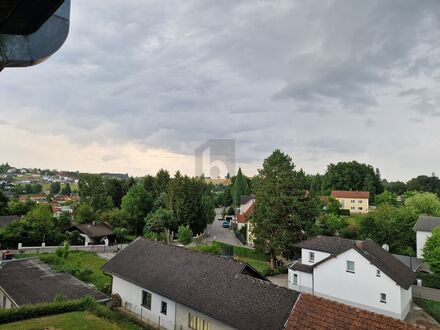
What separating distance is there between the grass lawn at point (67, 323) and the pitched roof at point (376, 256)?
15.0 metres

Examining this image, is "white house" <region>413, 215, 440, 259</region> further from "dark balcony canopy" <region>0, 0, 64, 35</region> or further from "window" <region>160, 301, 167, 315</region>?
"dark balcony canopy" <region>0, 0, 64, 35</region>

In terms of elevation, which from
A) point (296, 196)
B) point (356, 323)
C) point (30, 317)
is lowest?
point (30, 317)

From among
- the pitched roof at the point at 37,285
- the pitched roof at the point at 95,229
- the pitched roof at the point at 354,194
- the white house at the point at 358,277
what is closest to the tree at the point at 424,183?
the pitched roof at the point at 354,194

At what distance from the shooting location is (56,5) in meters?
2.95

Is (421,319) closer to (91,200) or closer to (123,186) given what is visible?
(91,200)

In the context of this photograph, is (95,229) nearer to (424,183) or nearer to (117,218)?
(117,218)

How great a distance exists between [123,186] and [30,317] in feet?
152

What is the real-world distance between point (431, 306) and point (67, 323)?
22.4 meters

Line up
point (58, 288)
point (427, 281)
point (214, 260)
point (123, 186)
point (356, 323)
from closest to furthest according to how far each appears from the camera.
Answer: point (356, 323), point (214, 260), point (58, 288), point (427, 281), point (123, 186)

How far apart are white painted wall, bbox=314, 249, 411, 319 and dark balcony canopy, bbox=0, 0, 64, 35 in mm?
22027

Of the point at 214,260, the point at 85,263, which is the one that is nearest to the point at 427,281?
the point at 214,260

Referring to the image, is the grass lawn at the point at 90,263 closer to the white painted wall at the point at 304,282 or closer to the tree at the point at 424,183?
the white painted wall at the point at 304,282

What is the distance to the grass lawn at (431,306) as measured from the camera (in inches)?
781

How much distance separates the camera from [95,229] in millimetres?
41031
